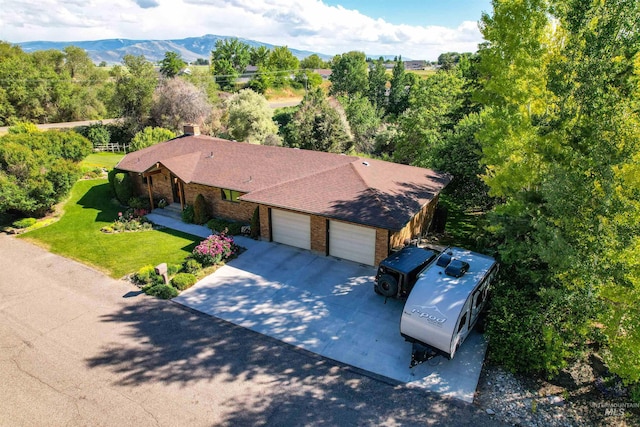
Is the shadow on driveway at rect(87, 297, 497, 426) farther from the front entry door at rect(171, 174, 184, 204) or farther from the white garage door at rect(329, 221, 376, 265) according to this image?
the front entry door at rect(171, 174, 184, 204)

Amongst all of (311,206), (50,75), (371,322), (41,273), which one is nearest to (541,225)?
(371,322)

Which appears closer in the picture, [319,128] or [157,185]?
[157,185]

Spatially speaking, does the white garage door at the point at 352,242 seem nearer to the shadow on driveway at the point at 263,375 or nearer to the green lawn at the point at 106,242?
the shadow on driveway at the point at 263,375

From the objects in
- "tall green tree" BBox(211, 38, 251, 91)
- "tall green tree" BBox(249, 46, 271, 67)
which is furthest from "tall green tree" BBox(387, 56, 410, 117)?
"tall green tree" BBox(249, 46, 271, 67)

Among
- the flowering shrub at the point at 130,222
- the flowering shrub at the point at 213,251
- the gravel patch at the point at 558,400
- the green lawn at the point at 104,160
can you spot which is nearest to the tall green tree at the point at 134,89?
the green lawn at the point at 104,160

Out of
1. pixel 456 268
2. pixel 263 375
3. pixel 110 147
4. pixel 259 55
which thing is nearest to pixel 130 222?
pixel 263 375

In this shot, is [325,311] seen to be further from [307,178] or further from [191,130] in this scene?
[191,130]

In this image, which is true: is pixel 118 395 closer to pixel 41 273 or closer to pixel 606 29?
pixel 41 273
